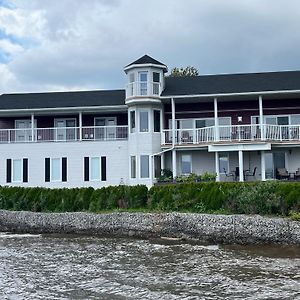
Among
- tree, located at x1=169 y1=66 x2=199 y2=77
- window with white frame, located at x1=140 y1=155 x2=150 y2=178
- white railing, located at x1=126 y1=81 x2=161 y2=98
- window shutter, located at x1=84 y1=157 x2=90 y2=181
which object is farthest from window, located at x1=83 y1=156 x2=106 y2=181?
tree, located at x1=169 y1=66 x2=199 y2=77

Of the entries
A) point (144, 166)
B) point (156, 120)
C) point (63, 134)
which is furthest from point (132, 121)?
point (63, 134)

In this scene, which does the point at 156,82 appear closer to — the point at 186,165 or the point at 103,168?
the point at 186,165

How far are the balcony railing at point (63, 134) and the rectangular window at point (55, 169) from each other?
53.3 inches

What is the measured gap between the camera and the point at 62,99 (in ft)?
115

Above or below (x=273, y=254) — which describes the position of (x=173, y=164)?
above

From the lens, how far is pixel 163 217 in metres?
21.3

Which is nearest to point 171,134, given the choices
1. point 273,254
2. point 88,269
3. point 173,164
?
point 173,164

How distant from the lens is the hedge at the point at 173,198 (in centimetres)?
2036

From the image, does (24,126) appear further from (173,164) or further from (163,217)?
(163,217)

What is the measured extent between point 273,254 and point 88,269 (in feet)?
19.8

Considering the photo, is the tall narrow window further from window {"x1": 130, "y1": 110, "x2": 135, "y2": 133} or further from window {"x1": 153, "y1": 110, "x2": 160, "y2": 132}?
window {"x1": 130, "y1": 110, "x2": 135, "y2": 133}

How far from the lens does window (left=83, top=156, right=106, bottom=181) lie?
32.0 m

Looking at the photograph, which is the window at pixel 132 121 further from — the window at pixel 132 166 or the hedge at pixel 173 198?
the hedge at pixel 173 198

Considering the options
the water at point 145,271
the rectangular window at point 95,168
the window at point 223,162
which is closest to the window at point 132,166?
the rectangular window at point 95,168
